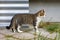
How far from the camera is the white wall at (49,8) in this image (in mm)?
4914

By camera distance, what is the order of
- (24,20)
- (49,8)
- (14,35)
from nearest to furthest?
1. (14,35)
2. (24,20)
3. (49,8)

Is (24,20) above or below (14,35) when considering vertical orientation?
above

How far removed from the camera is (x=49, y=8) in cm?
495

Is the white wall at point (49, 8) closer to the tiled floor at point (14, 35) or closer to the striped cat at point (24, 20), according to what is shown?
the striped cat at point (24, 20)

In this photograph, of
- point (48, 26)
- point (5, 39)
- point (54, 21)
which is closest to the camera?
point (5, 39)

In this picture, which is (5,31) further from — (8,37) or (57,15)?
(57,15)

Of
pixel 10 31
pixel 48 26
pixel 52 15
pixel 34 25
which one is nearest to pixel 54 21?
pixel 52 15

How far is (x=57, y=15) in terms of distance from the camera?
197 inches

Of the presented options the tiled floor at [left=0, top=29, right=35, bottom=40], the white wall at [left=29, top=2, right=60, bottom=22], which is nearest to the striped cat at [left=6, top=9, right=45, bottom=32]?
the tiled floor at [left=0, top=29, right=35, bottom=40]

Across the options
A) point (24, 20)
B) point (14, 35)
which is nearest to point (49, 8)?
point (24, 20)

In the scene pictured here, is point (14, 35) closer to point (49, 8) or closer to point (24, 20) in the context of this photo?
point (24, 20)

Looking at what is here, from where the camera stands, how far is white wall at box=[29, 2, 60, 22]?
4914 mm

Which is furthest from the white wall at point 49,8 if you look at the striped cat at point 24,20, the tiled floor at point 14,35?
the tiled floor at point 14,35

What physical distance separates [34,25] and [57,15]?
39.7 inches
